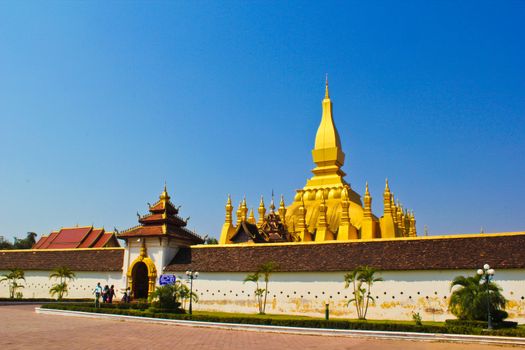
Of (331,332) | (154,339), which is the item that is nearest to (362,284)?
(331,332)

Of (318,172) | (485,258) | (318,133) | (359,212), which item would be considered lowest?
(485,258)

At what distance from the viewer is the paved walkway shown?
14.0m

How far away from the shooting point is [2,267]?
3603 centimetres

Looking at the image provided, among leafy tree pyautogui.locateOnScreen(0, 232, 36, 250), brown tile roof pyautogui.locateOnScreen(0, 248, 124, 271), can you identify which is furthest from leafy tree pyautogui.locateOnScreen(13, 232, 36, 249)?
brown tile roof pyautogui.locateOnScreen(0, 248, 124, 271)

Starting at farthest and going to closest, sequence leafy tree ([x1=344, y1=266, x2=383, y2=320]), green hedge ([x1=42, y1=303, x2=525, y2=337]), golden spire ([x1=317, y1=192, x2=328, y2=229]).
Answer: golden spire ([x1=317, y1=192, x2=328, y2=229]), leafy tree ([x1=344, y1=266, x2=383, y2=320]), green hedge ([x1=42, y1=303, x2=525, y2=337])

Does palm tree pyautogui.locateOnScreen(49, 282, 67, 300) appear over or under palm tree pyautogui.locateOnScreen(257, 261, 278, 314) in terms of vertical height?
under

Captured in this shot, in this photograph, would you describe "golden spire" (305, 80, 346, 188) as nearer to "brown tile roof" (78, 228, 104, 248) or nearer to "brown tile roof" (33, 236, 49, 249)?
"brown tile roof" (78, 228, 104, 248)

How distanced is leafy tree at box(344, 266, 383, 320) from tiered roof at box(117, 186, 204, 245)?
472 inches

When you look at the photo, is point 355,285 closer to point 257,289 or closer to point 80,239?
point 257,289

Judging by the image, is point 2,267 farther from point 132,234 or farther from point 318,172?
point 318,172

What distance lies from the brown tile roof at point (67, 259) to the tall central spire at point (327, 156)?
73.7 ft

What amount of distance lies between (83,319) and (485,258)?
18405 mm

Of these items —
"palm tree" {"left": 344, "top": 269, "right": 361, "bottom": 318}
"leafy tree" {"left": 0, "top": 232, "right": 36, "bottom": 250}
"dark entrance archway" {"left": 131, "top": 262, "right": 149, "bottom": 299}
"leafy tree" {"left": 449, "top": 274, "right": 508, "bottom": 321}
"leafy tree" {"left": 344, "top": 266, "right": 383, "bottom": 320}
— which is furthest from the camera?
"leafy tree" {"left": 0, "top": 232, "right": 36, "bottom": 250}

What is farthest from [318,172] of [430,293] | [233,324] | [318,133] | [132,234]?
[233,324]
